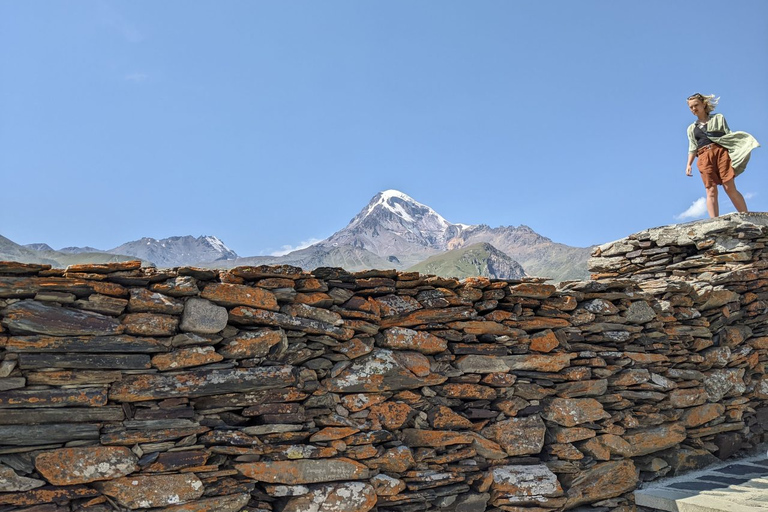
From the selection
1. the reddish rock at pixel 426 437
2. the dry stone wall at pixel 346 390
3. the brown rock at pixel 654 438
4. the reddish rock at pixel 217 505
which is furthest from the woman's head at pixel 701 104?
the reddish rock at pixel 217 505

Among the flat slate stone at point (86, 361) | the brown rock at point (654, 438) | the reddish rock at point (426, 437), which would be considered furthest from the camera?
the brown rock at point (654, 438)

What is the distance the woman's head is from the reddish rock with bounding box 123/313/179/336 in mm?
8983

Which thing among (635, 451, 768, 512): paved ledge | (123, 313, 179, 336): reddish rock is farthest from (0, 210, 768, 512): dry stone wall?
(635, 451, 768, 512): paved ledge

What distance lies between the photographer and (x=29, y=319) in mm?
4441

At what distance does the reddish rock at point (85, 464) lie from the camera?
4383mm

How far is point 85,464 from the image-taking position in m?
4.45

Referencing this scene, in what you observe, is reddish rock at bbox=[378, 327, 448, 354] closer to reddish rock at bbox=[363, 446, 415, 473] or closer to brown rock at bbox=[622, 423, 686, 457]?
reddish rock at bbox=[363, 446, 415, 473]

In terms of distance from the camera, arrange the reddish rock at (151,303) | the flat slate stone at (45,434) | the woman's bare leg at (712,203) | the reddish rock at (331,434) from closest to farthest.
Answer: the flat slate stone at (45,434) → the reddish rock at (151,303) → the reddish rock at (331,434) → the woman's bare leg at (712,203)

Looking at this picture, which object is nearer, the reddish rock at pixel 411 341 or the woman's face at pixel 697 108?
the reddish rock at pixel 411 341

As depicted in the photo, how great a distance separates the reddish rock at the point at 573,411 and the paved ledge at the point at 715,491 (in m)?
1.11

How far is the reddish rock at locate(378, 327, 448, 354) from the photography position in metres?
5.75

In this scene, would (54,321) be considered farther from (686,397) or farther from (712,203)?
(712,203)

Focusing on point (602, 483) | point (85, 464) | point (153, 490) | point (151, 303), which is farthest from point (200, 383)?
point (602, 483)

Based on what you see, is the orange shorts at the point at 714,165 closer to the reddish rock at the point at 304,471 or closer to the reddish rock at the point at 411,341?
the reddish rock at the point at 411,341
